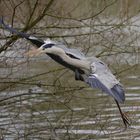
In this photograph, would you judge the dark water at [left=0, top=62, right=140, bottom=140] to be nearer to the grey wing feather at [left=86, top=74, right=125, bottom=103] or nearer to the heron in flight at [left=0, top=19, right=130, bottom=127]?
the heron in flight at [left=0, top=19, right=130, bottom=127]

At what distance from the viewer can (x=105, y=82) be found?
4.66 metres

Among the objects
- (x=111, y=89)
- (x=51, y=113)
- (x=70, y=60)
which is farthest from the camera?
(x=51, y=113)

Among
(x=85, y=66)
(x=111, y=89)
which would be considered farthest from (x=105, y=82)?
(x=85, y=66)

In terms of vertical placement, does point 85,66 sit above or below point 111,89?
above

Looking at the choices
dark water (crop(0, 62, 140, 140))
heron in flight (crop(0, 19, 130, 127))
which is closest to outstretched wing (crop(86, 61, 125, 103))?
heron in flight (crop(0, 19, 130, 127))

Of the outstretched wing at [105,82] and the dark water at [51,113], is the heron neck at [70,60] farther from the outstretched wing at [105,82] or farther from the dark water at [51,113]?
the dark water at [51,113]

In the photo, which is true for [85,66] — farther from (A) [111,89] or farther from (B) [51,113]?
(B) [51,113]

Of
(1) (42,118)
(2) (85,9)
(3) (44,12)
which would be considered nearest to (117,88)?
(3) (44,12)

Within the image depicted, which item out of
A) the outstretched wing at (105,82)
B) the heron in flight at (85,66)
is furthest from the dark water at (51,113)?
the outstretched wing at (105,82)

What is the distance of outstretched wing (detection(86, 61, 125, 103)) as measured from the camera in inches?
178

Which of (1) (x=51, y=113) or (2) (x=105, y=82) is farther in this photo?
(1) (x=51, y=113)

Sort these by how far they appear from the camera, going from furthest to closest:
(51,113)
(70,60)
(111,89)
Result: (51,113), (70,60), (111,89)

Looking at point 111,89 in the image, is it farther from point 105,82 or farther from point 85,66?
point 85,66

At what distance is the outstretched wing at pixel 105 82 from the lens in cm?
453
